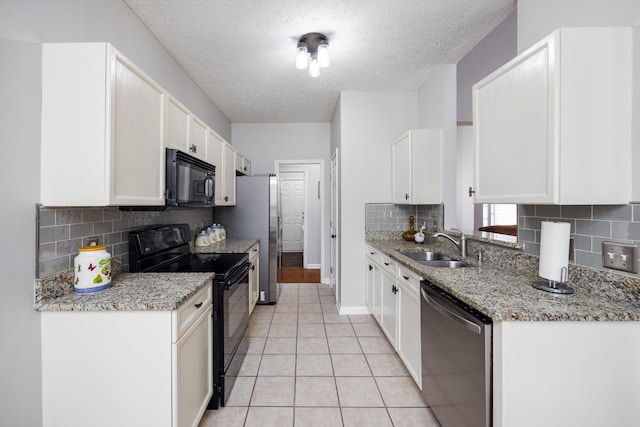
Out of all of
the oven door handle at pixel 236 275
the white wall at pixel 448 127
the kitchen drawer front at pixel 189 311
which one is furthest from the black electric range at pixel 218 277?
the white wall at pixel 448 127

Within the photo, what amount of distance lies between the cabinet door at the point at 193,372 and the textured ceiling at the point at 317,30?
1.97 meters

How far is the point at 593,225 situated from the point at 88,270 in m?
2.33

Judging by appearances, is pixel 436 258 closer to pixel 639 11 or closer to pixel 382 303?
pixel 382 303

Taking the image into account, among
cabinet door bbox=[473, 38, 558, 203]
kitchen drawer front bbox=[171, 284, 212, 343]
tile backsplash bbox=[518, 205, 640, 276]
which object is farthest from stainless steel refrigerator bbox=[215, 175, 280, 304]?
tile backsplash bbox=[518, 205, 640, 276]

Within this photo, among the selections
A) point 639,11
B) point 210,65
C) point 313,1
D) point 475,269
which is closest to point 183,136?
point 210,65

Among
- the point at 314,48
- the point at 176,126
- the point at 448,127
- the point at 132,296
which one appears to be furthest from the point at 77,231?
the point at 448,127

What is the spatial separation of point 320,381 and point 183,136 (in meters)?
2.01

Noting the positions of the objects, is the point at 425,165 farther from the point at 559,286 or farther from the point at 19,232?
the point at 19,232

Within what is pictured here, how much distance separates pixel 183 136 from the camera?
79.5 inches

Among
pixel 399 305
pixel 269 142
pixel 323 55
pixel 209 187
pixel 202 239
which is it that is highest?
pixel 323 55

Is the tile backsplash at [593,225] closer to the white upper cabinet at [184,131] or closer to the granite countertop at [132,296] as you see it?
the granite countertop at [132,296]

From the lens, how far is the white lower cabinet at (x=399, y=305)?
1.87 metres

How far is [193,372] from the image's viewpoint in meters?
1.44

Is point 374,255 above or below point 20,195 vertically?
below
